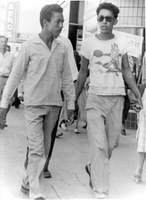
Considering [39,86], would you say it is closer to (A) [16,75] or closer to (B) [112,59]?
(A) [16,75]

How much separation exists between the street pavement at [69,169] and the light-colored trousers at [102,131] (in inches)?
9.5

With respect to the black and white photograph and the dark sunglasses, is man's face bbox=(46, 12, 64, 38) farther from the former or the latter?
the dark sunglasses

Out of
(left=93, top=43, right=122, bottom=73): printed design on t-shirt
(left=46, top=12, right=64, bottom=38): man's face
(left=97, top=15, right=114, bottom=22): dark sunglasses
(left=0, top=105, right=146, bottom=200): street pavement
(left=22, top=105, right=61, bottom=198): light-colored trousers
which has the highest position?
(left=97, top=15, right=114, bottom=22): dark sunglasses

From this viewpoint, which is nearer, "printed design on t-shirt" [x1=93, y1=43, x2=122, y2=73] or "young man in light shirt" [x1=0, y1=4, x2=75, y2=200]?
"young man in light shirt" [x1=0, y1=4, x2=75, y2=200]

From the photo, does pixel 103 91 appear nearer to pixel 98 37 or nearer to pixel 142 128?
pixel 98 37

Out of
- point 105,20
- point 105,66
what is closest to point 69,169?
point 105,66

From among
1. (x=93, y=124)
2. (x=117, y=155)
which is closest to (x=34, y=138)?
(x=93, y=124)

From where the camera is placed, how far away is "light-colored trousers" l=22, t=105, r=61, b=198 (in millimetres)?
4078

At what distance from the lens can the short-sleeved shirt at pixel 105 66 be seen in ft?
14.5

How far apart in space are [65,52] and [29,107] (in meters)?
0.68

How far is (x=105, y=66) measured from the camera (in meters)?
4.44

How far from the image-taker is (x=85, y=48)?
4.56 m

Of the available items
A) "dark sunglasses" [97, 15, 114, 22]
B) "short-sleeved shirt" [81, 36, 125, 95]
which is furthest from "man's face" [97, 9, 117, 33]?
"short-sleeved shirt" [81, 36, 125, 95]

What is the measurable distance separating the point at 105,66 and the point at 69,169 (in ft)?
5.56
